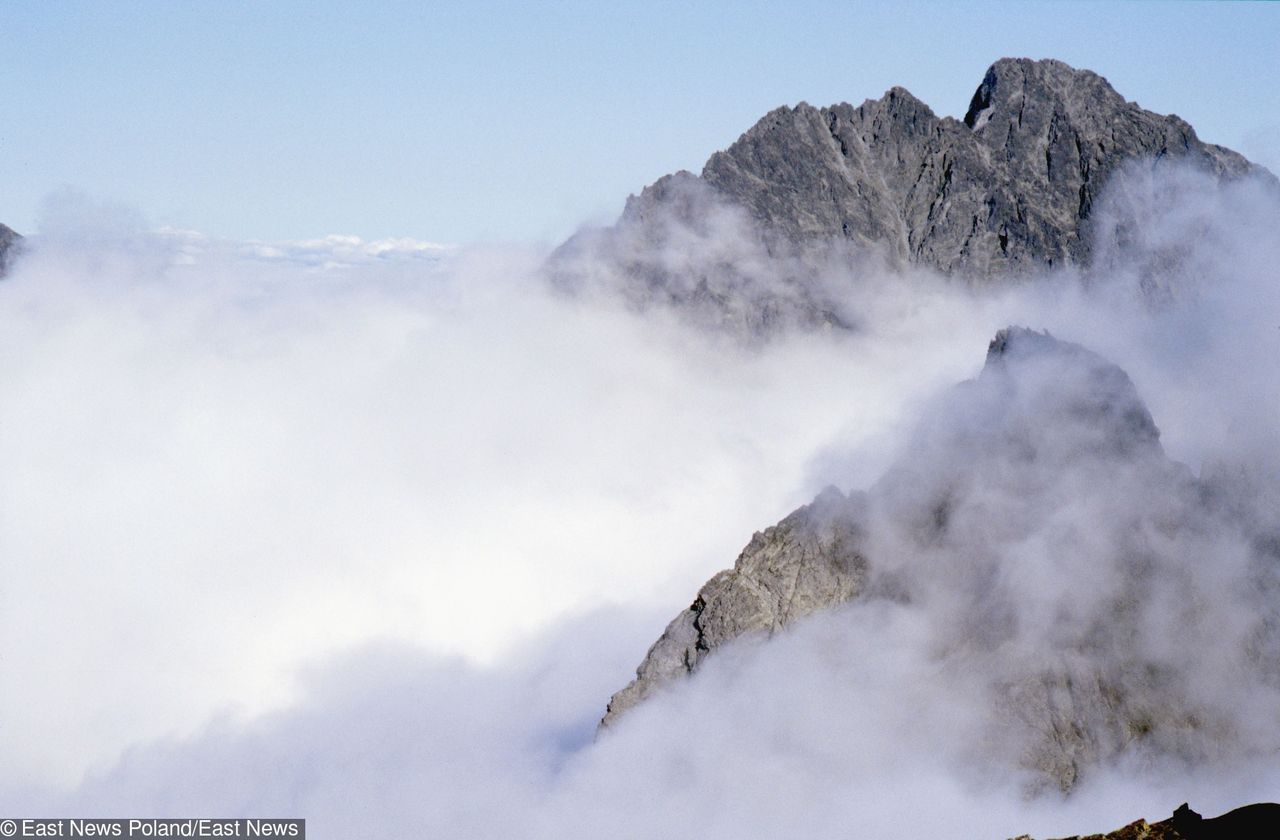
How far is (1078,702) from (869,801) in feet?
92.3

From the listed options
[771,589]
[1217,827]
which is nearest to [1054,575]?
[771,589]

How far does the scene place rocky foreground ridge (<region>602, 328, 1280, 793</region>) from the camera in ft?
455

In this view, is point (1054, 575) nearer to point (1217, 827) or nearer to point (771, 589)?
point (771, 589)

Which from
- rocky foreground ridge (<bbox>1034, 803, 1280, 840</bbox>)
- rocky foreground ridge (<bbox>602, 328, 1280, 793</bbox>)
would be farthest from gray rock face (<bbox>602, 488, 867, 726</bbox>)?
rocky foreground ridge (<bbox>1034, 803, 1280, 840</bbox>)

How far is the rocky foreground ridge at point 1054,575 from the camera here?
A: 455ft

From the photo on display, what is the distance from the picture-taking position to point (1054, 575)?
483ft

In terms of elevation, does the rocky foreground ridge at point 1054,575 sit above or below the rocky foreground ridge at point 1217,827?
above

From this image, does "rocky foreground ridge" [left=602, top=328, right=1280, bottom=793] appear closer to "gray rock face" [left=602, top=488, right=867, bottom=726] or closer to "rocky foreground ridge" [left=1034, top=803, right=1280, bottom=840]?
"gray rock face" [left=602, top=488, right=867, bottom=726]

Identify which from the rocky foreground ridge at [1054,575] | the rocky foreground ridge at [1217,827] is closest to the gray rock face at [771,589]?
the rocky foreground ridge at [1054,575]

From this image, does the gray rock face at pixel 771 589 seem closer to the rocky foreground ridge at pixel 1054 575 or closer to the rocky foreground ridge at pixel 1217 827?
the rocky foreground ridge at pixel 1054 575

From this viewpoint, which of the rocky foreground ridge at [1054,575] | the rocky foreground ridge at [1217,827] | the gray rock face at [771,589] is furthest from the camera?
the gray rock face at [771,589]

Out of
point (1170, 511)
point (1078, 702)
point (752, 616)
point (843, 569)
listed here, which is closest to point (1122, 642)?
point (1078, 702)

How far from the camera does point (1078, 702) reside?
451ft

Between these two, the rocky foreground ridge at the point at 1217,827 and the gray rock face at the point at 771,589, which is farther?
the gray rock face at the point at 771,589
